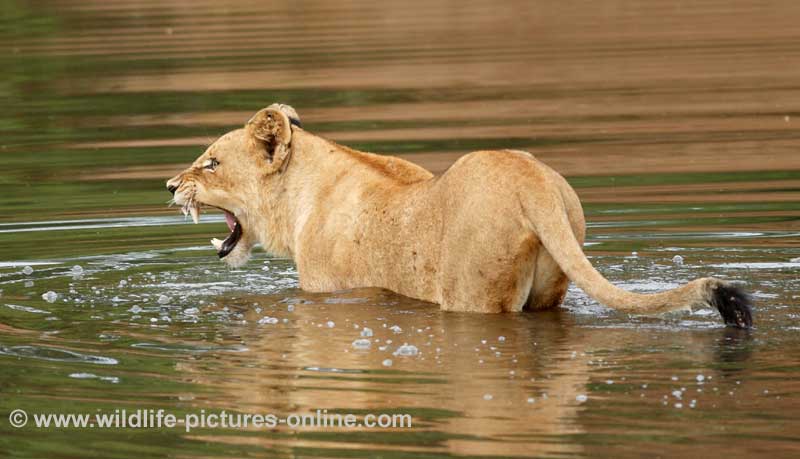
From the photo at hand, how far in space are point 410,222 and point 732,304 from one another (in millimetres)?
2050

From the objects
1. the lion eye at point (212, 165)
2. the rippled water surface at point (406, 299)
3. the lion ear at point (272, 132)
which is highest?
the lion ear at point (272, 132)

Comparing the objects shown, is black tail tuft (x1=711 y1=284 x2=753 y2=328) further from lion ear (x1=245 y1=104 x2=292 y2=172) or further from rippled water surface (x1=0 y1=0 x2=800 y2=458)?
lion ear (x1=245 y1=104 x2=292 y2=172)

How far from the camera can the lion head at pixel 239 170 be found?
10.3 metres

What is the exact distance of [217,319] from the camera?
950 centimetres

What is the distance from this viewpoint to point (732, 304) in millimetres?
8039

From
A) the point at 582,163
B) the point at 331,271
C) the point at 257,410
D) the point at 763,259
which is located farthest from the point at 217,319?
the point at 582,163

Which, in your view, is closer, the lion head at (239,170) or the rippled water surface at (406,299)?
the rippled water surface at (406,299)

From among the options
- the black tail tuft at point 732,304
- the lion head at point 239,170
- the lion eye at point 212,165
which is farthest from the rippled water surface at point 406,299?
the lion eye at point 212,165

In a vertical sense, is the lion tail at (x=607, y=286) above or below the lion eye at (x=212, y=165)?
below

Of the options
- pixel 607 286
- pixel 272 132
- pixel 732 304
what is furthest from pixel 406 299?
pixel 732 304

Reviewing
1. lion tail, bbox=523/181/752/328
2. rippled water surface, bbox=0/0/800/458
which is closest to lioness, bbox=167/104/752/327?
lion tail, bbox=523/181/752/328

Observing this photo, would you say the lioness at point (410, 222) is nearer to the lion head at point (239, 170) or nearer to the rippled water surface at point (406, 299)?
the lion head at point (239, 170)

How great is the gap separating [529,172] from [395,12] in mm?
24013

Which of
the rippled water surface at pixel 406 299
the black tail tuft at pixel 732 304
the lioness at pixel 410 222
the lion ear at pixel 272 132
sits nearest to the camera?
the rippled water surface at pixel 406 299
